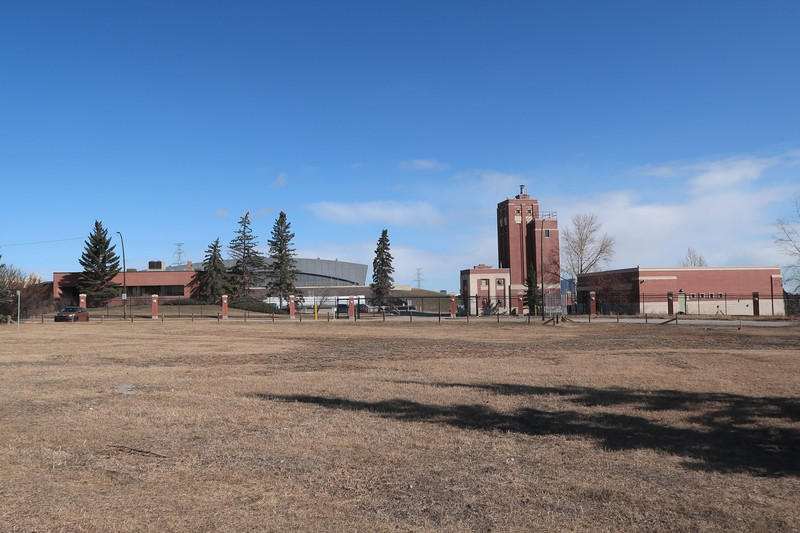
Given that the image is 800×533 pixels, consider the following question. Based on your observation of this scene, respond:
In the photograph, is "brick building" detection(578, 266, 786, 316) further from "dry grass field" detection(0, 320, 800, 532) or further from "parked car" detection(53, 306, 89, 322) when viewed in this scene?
"dry grass field" detection(0, 320, 800, 532)

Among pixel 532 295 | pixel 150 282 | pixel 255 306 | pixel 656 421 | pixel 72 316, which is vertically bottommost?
pixel 656 421

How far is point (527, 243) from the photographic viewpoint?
79.2m

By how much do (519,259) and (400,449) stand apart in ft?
239

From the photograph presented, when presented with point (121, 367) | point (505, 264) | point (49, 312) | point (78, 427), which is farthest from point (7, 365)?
point (505, 264)

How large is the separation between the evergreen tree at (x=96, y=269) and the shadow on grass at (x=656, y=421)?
69540mm

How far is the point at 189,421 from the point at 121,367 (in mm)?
8543

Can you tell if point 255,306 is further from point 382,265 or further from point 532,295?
point 532,295

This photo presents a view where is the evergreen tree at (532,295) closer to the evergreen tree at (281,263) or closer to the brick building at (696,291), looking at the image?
the brick building at (696,291)

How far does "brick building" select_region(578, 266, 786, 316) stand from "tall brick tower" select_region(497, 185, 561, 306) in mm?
9768

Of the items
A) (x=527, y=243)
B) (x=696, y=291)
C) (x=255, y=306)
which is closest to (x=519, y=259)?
(x=527, y=243)

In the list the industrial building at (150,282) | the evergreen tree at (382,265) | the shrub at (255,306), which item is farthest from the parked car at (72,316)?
the evergreen tree at (382,265)

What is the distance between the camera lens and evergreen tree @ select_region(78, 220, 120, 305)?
239ft

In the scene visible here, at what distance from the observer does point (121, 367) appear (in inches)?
650

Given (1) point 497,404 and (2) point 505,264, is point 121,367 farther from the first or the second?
(2) point 505,264
